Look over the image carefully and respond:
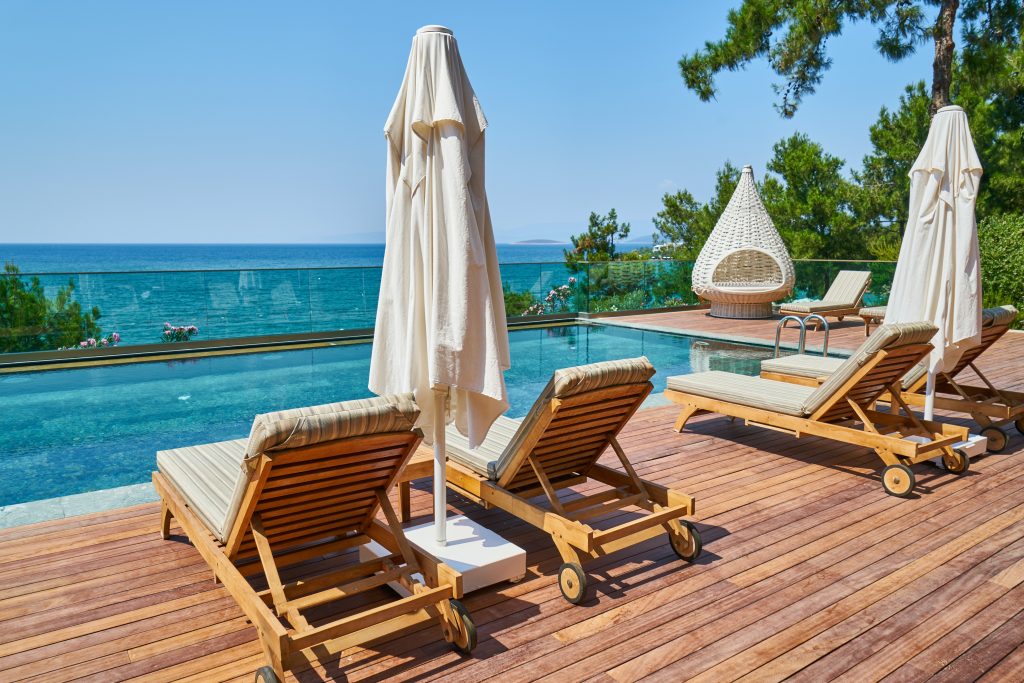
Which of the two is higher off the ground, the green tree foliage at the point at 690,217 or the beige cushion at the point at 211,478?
the green tree foliage at the point at 690,217

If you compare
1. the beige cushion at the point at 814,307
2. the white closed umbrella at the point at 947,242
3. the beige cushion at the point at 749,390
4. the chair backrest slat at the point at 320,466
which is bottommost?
the beige cushion at the point at 814,307

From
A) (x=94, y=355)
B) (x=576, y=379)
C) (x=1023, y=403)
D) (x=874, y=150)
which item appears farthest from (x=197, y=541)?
(x=874, y=150)

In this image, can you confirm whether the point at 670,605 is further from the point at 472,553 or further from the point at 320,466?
the point at 320,466

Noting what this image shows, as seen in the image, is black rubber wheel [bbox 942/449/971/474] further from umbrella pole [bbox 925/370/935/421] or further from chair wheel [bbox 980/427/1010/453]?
chair wheel [bbox 980/427/1010/453]

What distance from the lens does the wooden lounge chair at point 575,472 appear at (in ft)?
10.4

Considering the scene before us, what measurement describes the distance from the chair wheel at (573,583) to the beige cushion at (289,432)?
38.7 inches

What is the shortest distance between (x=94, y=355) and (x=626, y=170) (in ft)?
204

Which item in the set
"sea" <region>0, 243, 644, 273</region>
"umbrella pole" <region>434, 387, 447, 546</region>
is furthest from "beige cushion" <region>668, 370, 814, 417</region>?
"sea" <region>0, 243, 644, 273</region>

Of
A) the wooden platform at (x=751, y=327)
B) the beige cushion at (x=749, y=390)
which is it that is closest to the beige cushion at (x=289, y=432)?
the beige cushion at (x=749, y=390)

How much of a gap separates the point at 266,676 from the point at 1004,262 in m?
13.0

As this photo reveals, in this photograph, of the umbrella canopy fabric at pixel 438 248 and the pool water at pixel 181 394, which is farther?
the pool water at pixel 181 394

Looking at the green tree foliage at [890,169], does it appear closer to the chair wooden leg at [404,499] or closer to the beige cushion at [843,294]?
the beige cushion at [843,294]

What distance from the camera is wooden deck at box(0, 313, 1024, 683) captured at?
2.60 meters

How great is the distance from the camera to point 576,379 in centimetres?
316
